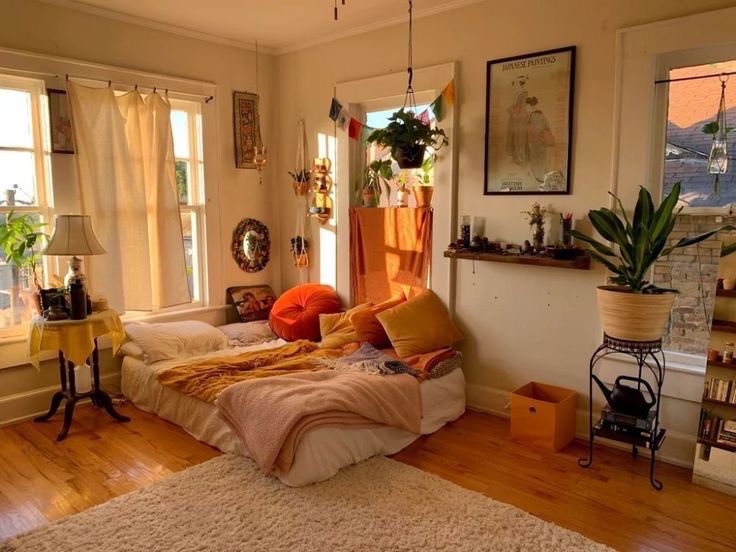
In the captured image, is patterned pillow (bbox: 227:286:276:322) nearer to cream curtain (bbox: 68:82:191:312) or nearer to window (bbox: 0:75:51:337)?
cream curtain (bbox: 68:82:191:312)

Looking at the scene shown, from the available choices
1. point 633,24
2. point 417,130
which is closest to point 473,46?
point 417,130

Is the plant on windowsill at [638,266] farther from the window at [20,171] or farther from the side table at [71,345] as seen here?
the window at [20,171]

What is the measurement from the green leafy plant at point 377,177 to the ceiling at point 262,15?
3.19 feet

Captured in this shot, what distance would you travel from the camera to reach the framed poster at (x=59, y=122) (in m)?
3.57

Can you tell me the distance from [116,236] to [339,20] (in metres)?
2.16

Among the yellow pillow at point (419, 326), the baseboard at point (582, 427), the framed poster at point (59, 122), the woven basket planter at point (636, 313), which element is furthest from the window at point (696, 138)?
the framed poster at point (59, 122)

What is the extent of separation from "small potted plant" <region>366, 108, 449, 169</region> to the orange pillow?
1027mm

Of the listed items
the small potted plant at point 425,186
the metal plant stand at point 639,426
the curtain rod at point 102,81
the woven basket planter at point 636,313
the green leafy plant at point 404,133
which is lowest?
the metal plant stand at point 639,426

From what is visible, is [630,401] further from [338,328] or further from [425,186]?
[338,328]

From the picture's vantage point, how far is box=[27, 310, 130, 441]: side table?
3.28m

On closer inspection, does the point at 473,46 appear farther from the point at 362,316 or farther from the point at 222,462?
Answer: the point at 222,462

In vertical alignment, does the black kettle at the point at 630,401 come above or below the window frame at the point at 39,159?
below

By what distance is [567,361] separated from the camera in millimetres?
3357

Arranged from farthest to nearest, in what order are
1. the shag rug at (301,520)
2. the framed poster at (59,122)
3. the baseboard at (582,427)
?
1. the framed poster at (59,122)
2. the baseboard at (582,427)
3. the shag rug at (301,520)
